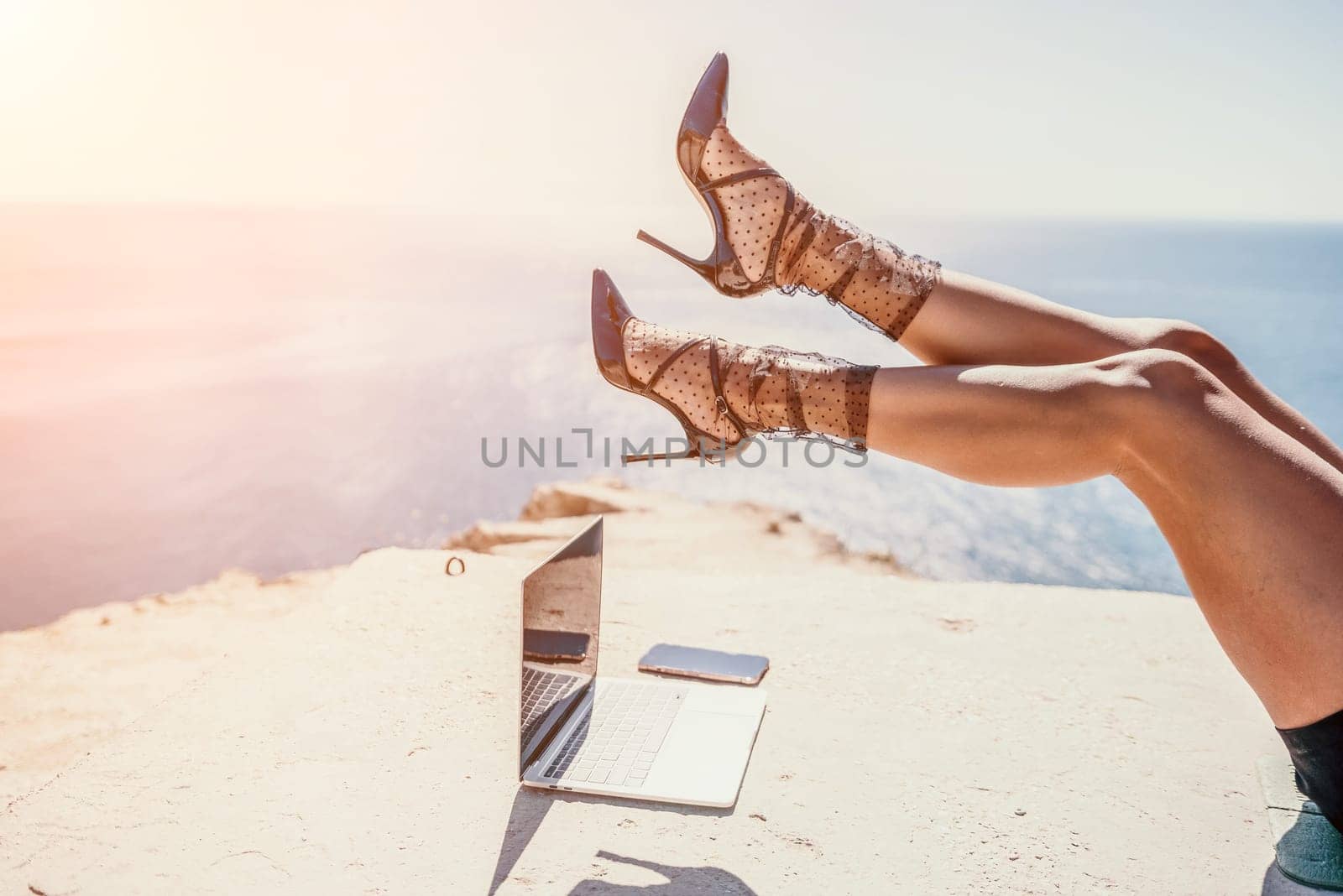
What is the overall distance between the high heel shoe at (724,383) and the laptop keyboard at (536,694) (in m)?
0.51

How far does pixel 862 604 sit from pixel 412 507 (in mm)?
4758

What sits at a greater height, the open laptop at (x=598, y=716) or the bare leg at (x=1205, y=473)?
the bare leg at (x=1205, y=473)

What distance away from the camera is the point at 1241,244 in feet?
46.3

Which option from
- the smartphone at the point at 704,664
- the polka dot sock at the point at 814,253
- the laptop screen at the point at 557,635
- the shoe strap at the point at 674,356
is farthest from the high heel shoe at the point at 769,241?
the smartphone at the point at 704,664

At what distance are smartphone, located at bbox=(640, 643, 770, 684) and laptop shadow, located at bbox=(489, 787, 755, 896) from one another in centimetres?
48

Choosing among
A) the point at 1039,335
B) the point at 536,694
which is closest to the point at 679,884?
the point at 536,694

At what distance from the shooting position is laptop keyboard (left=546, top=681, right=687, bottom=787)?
168 cm

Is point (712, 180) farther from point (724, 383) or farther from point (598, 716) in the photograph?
point (598, 716)

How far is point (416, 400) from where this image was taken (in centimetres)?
804

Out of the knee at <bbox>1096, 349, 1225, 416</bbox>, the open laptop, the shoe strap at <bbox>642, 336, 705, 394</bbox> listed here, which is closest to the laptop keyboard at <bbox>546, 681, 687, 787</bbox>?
the open laptop

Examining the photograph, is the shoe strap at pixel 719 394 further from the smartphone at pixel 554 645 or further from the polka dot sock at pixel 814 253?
the smartphone at pixel 554 645

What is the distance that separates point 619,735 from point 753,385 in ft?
2.42

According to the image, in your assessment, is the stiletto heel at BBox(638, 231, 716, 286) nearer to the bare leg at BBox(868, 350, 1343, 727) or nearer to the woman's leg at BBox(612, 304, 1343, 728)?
the woman's leg at BBox(612, 304, 1343, 728)

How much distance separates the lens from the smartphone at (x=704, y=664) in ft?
6.98
